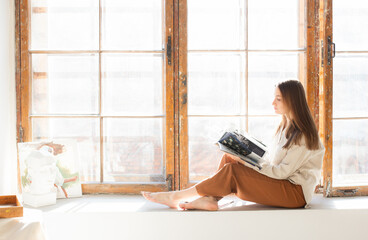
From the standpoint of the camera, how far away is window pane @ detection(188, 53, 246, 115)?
8.32 ft

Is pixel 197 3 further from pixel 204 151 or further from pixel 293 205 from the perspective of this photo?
pixel 293 205

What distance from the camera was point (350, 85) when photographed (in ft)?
8.33

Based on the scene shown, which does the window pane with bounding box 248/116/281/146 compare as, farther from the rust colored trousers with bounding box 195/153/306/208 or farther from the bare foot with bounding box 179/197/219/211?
the bare foot with bounding box 179/197/219/211

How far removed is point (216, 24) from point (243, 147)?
970mm

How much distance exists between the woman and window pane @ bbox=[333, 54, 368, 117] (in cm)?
48

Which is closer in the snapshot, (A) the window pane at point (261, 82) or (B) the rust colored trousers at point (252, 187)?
(B) the rust colored trousers at point (252, 187)

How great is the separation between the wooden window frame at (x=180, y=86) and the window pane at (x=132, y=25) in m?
0.10

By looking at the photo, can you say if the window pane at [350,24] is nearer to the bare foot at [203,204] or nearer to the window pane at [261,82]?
the window pane at [261,82]

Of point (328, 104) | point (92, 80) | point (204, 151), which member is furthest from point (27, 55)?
point (328, 104)

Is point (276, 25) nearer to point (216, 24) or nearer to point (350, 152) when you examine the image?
point (216, 24)

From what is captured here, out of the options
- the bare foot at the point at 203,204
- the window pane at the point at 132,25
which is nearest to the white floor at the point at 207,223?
the bare foot at the point at 203,204

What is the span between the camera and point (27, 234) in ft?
4.74

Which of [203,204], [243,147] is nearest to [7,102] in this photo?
[203,204]

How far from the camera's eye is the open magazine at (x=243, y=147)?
82.9 inches
